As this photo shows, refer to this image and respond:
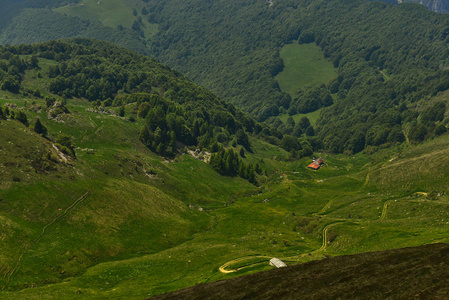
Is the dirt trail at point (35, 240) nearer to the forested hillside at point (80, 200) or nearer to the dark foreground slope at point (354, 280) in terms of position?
the forested hillside at point (80, 200)

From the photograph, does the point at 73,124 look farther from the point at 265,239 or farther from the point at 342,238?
the point at 342,238

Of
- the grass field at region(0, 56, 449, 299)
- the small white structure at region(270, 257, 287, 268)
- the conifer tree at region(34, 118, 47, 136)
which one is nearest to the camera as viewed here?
the small white structure at region(270, 257, 287, 268)

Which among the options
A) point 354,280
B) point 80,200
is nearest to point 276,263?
point 354,280

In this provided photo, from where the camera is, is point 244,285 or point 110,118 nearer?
point 244,285

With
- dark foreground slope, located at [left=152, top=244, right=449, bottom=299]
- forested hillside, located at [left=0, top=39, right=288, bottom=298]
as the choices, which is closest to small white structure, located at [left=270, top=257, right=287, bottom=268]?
dark foreground slope, located at [left=152, top=244, right=449, bottom=299]

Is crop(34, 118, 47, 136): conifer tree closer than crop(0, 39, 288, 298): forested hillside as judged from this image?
No

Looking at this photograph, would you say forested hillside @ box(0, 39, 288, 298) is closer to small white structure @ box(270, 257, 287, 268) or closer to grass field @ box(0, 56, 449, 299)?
grass field @ box(0, 56, 449, 299)

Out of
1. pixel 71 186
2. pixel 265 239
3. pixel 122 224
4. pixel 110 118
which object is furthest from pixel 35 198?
pixel 110 118

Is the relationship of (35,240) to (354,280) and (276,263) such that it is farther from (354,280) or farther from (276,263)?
(354,280)
